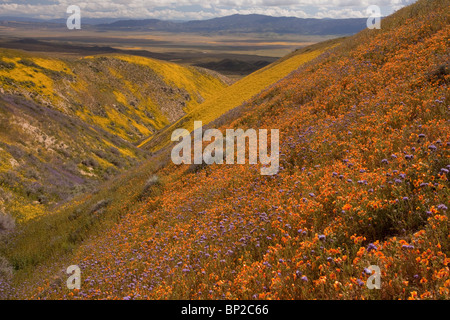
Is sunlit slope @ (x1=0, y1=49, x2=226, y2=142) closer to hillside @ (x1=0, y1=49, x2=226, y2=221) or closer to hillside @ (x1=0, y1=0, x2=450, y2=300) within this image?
hillside @ (x1=0, y1=49, x2=226, y2=221)

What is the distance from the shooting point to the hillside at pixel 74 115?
73.7 feet

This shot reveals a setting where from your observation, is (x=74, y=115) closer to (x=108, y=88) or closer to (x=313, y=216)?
(x=108, y=88)

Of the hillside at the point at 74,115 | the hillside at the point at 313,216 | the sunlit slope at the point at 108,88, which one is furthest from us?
the sunlit slope at the point at 108,88

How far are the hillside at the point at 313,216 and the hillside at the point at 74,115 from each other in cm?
1012

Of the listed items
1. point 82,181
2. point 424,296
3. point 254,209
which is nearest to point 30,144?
point 82,181

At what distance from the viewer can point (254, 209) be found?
20.7 ft

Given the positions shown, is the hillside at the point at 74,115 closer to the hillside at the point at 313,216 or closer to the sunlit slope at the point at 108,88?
the sunlit slope at the point at 108,88

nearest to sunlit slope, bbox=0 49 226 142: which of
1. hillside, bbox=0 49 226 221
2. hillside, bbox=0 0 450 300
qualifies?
hillside, bbox=0 49 226 221

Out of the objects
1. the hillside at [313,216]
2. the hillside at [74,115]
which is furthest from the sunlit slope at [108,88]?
the hillside at [313,216]

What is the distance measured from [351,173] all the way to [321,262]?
7.77 feet

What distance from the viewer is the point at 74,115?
5097cm

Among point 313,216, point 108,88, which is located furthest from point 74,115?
point 313,216

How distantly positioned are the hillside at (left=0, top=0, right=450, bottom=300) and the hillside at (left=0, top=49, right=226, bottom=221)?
10.1 metres
